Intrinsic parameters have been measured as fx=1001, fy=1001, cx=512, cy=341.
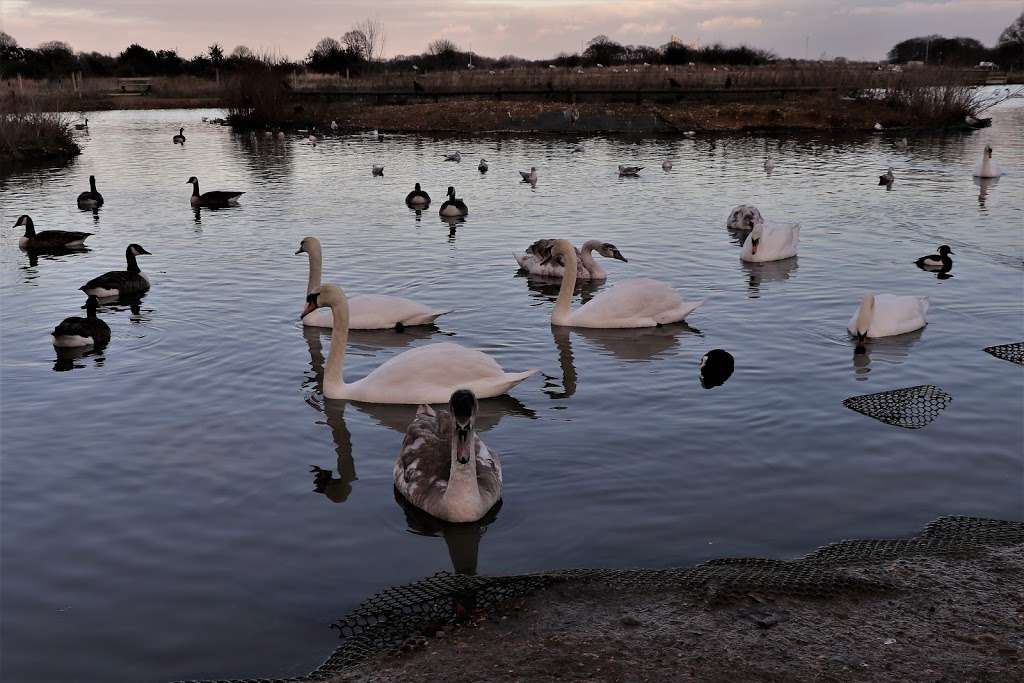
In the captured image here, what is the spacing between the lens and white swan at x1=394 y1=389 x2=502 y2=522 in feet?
21.9

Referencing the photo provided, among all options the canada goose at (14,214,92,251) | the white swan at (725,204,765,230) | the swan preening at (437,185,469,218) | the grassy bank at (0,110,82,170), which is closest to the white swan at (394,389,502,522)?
the white swan at (725,204,765,230)

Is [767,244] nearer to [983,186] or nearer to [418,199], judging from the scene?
[418,199]

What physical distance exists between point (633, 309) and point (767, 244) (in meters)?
4.74

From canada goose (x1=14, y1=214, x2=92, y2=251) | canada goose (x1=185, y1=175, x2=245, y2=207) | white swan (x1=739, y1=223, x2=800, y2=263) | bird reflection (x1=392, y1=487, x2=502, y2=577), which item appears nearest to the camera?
bird reflection (x1=392, y1=487, x2=502, y2=577)

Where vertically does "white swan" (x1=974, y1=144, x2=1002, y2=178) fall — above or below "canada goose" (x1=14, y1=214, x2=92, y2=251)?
above

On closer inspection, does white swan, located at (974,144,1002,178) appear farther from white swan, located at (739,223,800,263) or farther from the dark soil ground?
the dark soil ground

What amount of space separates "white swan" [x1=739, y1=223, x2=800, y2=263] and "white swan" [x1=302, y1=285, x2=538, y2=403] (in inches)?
298

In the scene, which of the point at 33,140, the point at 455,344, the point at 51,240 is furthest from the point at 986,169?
the point at 33,140

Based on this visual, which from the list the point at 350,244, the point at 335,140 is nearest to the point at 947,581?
the point at 350,244

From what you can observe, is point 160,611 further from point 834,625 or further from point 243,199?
point 243,199

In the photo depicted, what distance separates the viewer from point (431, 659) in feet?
16.7

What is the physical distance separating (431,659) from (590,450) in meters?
3.40

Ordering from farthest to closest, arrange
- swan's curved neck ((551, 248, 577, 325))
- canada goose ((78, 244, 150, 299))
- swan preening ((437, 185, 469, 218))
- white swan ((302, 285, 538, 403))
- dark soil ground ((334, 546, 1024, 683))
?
swan preening ((437, 185, 469, 218)) < canada goose ((78, 244, 150, 299)) < swan's curved neck ((551, 248, 577, 325)) < white swan ((302, 285, 538, 403)) < dark soil ground ((334, 546, 1024, 683))

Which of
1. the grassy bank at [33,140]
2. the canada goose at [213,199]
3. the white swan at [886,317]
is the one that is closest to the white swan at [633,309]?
the white swan at [886,317]
